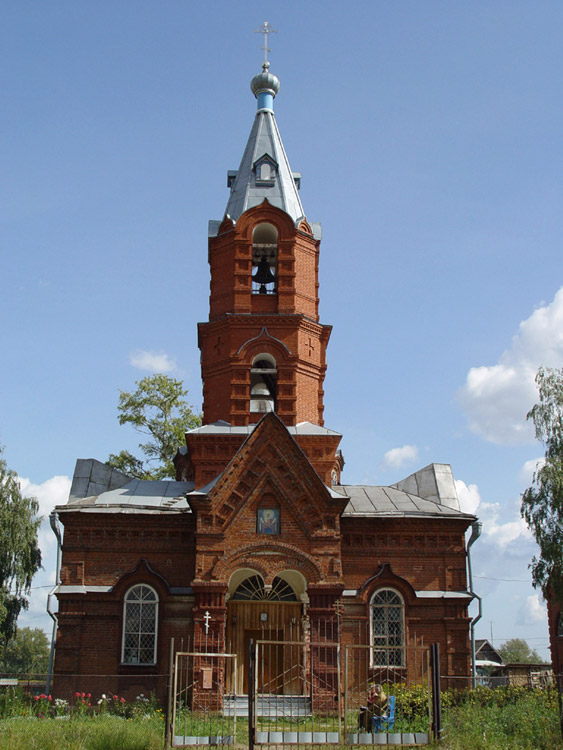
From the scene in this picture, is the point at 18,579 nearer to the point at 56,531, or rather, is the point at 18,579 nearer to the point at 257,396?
the point at 56,531

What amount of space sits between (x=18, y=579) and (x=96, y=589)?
4.74 m

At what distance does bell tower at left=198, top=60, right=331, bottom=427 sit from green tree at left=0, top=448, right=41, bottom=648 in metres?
5.20

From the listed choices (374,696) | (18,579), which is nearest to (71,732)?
(374,696)

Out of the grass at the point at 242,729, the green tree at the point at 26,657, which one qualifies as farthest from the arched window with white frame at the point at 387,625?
the green tree at the point at 26,657

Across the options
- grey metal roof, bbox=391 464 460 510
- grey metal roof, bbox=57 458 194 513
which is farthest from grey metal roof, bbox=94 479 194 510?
grey metal roof, bbox=391 464 460 510

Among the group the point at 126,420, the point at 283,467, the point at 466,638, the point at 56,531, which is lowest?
the point at 466,638

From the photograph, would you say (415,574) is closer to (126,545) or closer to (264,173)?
(126,545)

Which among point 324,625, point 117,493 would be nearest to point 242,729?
point 324,625

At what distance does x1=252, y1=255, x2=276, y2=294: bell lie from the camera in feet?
67.6

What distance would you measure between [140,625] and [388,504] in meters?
5.87

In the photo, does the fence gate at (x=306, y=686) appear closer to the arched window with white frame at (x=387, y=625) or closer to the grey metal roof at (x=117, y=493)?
the arched window with white frame at (x=387, y=625)

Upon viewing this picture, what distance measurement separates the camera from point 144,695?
15664 millimetres

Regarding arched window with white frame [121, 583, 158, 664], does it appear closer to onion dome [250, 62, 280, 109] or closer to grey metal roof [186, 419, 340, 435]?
grey metal roof [186, 419, 340, 435]

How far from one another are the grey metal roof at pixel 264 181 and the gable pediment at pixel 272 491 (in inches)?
276
